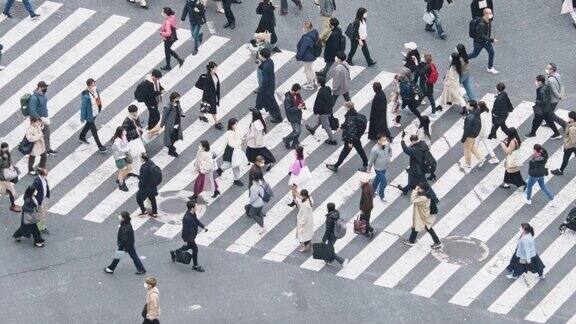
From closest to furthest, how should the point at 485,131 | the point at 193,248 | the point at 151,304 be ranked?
the point at 151,304 → the point at 193,248 → the point at 485,131

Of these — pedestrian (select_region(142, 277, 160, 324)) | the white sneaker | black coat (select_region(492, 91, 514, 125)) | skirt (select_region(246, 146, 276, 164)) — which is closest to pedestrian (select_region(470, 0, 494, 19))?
the white sneaker

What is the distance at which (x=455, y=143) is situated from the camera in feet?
129

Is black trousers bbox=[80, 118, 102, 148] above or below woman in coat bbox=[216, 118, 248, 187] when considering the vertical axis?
below

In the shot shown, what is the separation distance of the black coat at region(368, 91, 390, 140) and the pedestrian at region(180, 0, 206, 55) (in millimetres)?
5183

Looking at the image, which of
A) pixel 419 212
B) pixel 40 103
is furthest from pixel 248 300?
pixel 40 103

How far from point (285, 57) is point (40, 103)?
662 cm

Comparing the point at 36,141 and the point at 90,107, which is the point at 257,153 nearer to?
the point at 90,107

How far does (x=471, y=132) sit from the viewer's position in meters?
37.8

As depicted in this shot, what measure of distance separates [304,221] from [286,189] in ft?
8.23

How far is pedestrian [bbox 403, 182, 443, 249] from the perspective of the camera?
3516 cm

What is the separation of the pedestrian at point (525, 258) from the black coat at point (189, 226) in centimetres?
633

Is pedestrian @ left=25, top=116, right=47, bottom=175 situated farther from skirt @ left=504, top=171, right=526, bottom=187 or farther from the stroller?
the stroller

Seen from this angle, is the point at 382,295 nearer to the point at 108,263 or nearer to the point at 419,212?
the point at 419,212

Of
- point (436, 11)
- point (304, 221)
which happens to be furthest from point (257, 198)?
point (436, 11)
